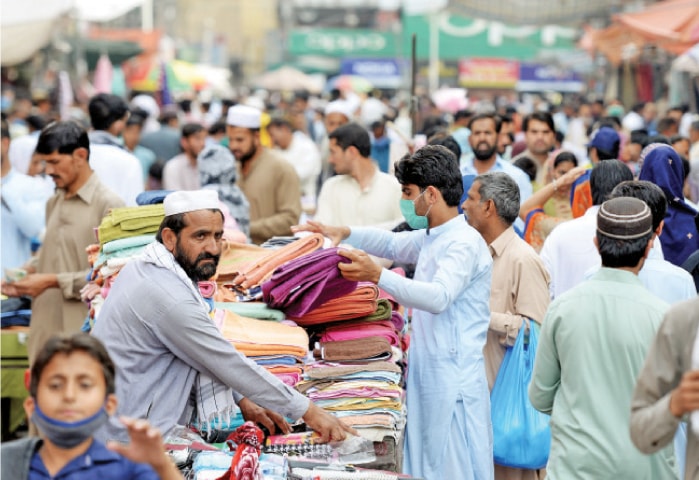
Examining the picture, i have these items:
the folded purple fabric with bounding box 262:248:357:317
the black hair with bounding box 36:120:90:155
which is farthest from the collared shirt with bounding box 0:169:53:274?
the folded purple fabric with bounding box 262:248:357:317

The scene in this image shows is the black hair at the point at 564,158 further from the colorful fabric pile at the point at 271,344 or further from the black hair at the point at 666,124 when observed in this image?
the black hair at the point at 666,124

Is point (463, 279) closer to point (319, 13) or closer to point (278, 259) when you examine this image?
point (278, 259)

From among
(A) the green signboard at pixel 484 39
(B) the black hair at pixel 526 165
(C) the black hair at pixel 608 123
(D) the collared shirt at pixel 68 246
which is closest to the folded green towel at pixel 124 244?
(D) the collared shirt at pixel 68 246

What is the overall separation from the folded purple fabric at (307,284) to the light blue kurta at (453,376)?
45 centimetres

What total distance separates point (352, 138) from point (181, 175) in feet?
10.4

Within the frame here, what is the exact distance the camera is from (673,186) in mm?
6758

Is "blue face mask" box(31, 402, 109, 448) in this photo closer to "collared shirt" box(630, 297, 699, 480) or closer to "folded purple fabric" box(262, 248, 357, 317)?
"collared shirt" box(630, 297, 699, 480)

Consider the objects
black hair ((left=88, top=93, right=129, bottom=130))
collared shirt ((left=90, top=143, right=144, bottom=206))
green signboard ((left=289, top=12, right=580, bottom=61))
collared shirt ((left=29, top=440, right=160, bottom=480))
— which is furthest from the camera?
green signboard ((left=289, top=12, right=580, bottom=61))

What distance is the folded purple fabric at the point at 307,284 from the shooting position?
5191 mm

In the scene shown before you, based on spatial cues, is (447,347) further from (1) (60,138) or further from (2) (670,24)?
(2) (670,24)

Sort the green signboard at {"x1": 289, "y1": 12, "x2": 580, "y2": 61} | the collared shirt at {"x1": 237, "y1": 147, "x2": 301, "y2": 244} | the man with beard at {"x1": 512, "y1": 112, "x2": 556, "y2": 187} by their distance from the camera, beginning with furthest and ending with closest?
the green signboard at {"x1": 289, "y1": 12, "x2": 580, "y2": 61}, the man with beard at {"x1": 512, "y1": 112, "x2": 556, "y2": 187}, the collared shirt at {"x1": 237, "y1": 147, "x2": 301, "y2": 244}

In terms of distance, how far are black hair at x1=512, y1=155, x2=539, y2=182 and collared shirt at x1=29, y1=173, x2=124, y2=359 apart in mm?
3830

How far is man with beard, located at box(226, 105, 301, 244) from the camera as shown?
858cm

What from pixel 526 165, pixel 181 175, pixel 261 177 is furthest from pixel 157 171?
pixel 526 165
